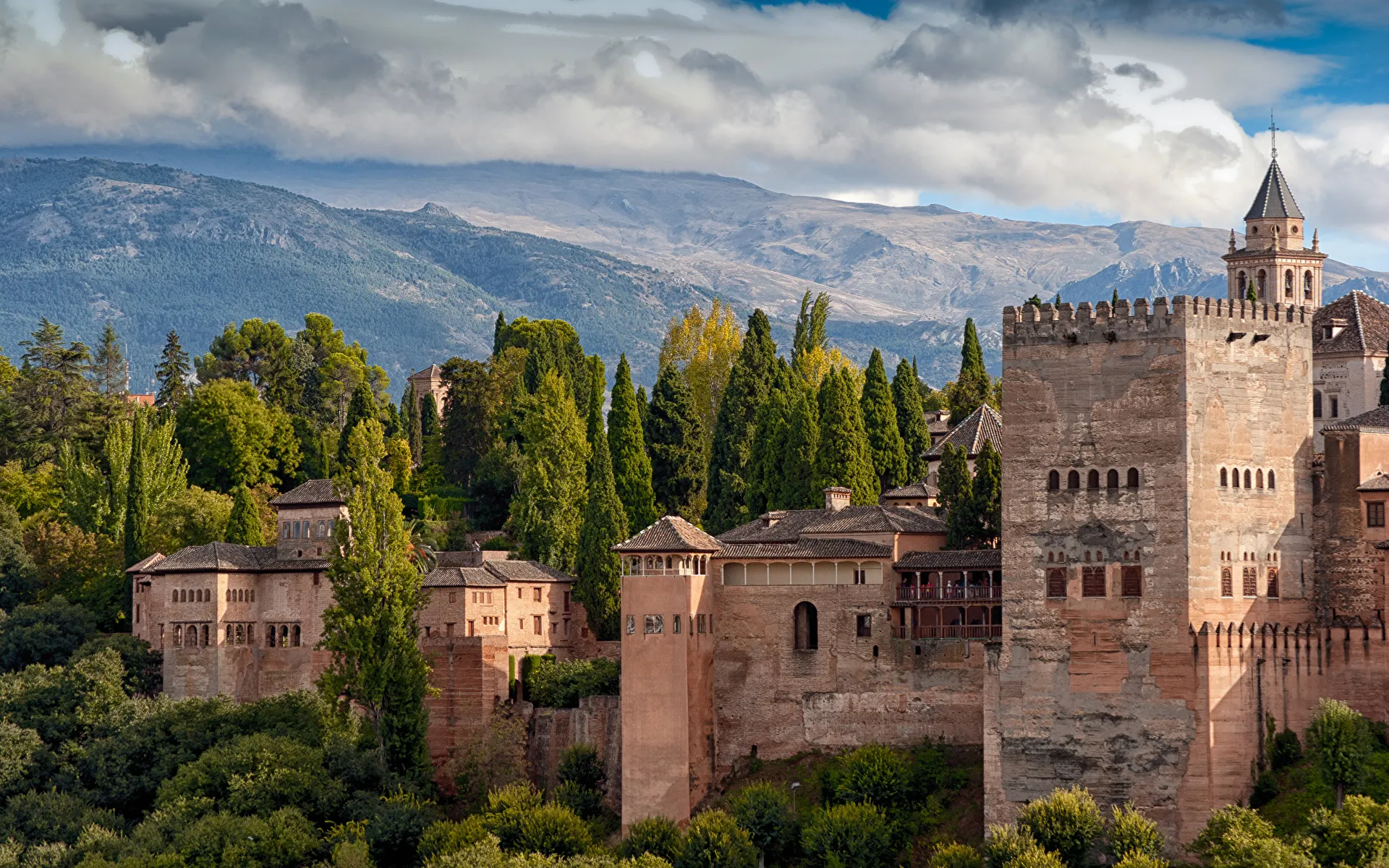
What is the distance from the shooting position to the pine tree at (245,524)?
80562 millimetres

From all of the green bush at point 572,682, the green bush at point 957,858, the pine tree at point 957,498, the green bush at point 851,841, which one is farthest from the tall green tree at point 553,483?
the green bush at point 957,858

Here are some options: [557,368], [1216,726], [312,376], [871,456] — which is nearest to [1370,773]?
[1216,726]

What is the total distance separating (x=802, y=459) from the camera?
7606 cm

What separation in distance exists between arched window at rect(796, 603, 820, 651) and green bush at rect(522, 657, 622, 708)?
6113mm

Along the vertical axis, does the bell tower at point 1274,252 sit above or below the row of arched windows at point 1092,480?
above

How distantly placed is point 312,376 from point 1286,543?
6493 centimetres

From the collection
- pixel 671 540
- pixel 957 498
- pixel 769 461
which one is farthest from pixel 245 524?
pixel 957 498

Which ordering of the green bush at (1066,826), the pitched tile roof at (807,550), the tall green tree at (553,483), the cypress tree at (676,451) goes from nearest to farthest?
the green bush at (1066,826), the pitched tile roof at (807,550), the tall green tree at (553,483), the cypress tree at (676,451)

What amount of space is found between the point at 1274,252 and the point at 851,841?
116 feet

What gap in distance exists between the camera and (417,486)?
96125 mm

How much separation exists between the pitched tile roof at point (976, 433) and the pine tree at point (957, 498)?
4.30m

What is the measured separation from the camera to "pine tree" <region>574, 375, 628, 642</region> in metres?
73.5

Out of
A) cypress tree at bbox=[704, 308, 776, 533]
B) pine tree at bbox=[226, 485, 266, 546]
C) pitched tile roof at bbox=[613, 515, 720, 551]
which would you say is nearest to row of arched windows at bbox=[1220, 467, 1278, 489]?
pitched tile roof at bbox=[613, 515, 720, 551]

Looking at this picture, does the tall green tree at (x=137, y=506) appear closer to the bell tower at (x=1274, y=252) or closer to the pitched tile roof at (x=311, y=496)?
the pitched tile roof at (x=311, y=496)
